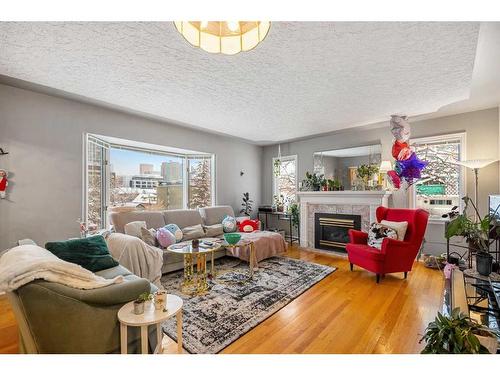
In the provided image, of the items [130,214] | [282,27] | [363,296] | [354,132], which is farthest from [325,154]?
[130,214]

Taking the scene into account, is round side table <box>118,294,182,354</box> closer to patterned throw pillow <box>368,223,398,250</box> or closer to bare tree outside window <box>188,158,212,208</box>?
patterned throw pillow <box>368,223,398,250</box>

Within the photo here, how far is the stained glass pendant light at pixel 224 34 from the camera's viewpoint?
4.49 feet

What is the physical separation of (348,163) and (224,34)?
13.4ft

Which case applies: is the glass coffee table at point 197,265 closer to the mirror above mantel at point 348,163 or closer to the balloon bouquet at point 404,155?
the balloon bouquet at point 404,155

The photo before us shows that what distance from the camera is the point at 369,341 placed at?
1801 mm

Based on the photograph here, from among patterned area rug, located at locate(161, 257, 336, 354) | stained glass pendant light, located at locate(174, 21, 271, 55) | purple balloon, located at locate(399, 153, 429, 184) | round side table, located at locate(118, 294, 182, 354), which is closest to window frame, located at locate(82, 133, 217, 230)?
patterned area rug, located at locate(161, 257, 336, 354)

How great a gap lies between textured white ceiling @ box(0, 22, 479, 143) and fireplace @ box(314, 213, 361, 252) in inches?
82.2

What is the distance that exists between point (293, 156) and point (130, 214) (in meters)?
3.94

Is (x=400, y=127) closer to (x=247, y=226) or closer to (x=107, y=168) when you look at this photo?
(x=247, y=226)

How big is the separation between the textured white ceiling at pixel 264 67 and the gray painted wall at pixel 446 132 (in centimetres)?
59

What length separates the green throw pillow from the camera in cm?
214

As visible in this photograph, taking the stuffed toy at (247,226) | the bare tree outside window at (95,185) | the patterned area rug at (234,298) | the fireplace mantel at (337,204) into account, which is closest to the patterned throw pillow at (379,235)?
the patterned area rug at (234,298)

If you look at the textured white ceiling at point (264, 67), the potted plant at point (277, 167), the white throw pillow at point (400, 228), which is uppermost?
the textured white ceiling at point (264, 67)
